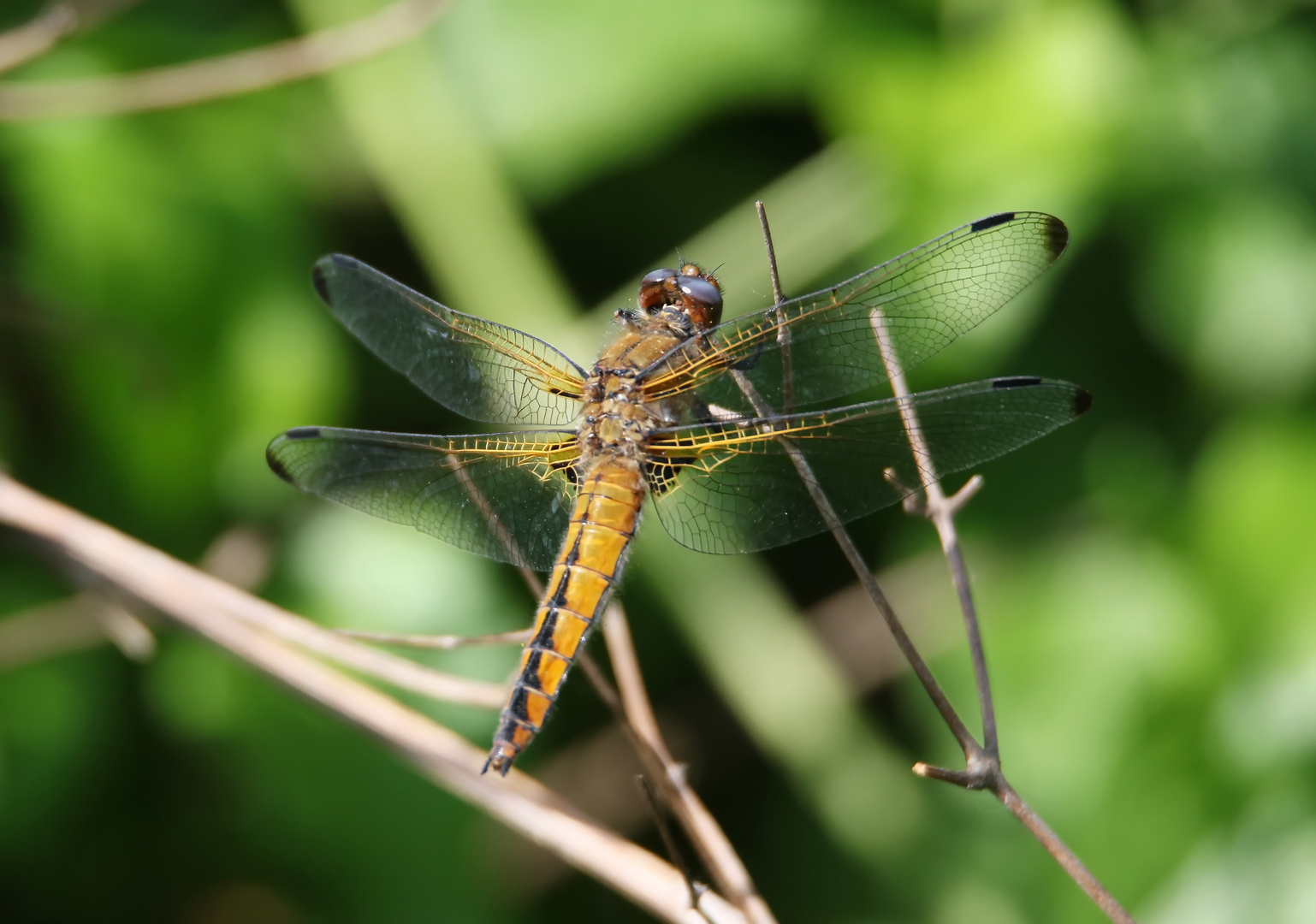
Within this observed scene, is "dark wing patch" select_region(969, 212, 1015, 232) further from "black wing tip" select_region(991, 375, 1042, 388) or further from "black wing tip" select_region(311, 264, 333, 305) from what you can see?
"black wing tip" select_region(311, 264, 333, 305)

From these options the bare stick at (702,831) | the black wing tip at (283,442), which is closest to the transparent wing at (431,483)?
the black wing tip at (283,442)

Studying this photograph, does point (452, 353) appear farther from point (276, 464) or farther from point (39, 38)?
point (39, 38)

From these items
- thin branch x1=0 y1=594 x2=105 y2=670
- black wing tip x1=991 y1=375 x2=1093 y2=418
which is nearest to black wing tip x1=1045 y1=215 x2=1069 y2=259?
black wing tip x1=991 y1=375 x2=1093 y2=418

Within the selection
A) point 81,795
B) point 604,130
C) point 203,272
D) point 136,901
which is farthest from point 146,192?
point 136,901

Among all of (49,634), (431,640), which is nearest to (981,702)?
(431,640)

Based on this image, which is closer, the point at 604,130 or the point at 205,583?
the point at 205,583

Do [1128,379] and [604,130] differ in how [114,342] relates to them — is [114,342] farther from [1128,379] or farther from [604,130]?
[1128,379]
